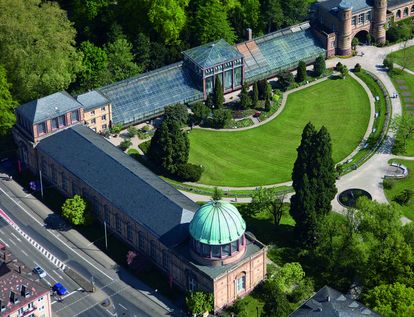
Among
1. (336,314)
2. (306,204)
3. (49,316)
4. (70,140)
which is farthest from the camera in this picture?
(70,140)

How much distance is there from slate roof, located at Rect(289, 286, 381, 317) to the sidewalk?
1096 inches

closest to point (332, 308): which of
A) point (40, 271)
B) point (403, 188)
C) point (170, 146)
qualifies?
point (403, 188)

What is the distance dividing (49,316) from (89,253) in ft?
70.8

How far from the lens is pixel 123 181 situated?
180375mm

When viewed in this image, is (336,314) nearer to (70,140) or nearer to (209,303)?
(209,303)

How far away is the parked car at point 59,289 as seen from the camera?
6614 inches

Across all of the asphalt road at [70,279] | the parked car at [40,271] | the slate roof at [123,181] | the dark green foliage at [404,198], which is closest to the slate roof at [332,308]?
the asphalt road at [70,279]

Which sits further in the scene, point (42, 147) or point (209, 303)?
point (42, 147)

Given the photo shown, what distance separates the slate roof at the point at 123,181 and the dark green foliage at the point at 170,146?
9.48 metres

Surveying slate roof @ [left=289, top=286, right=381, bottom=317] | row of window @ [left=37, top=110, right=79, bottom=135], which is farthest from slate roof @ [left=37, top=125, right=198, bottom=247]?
slate roof @ [left=289, top=286, right=381, bottom=317]

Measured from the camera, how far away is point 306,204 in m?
173

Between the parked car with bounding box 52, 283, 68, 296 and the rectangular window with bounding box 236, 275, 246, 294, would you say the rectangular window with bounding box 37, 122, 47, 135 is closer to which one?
the parked car with bounding box 52, 283, 68, 296

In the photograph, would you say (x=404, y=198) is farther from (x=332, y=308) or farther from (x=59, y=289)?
(x=59, y=289)

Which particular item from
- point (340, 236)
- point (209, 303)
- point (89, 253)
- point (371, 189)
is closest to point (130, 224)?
point (89, 253)
